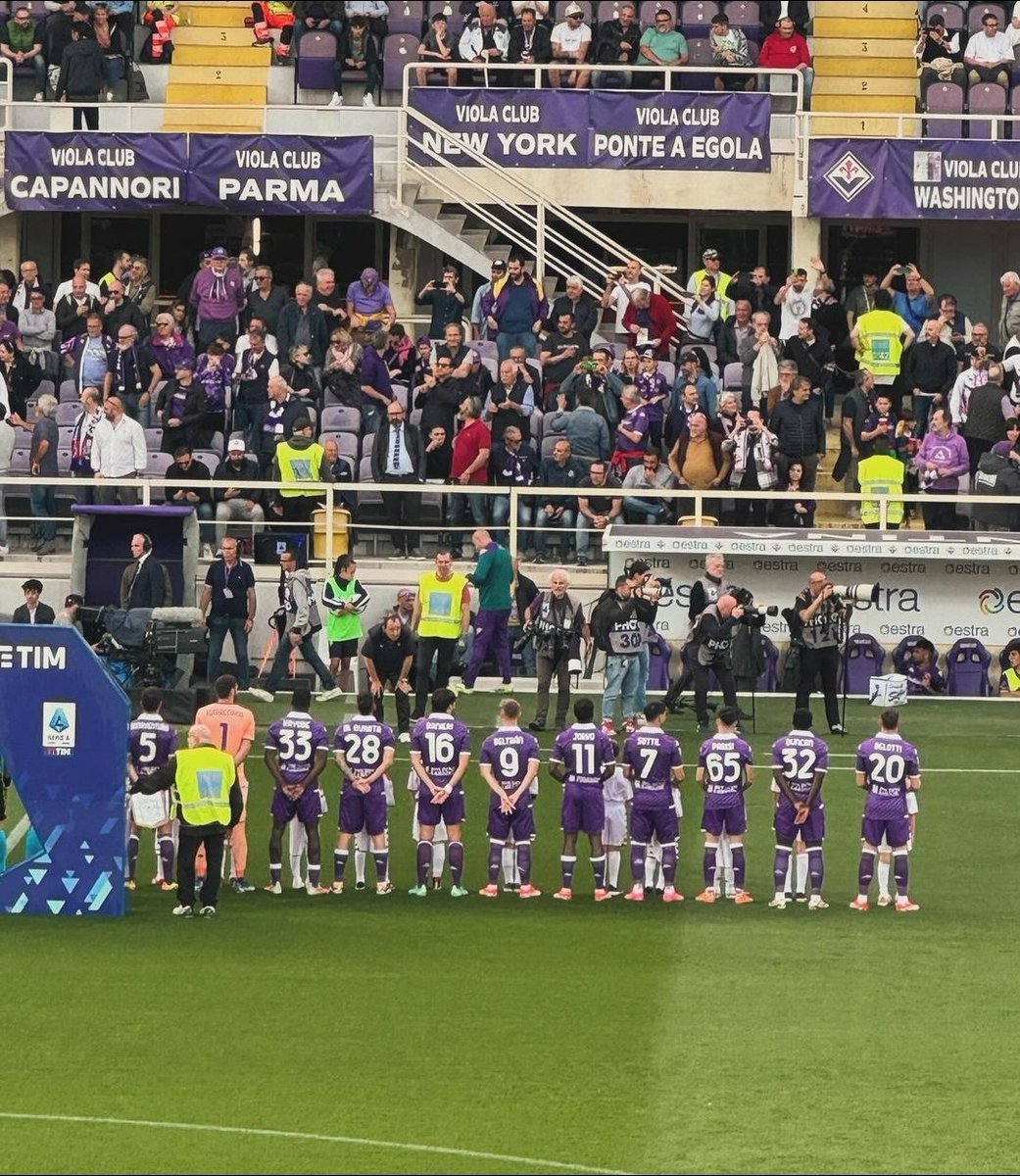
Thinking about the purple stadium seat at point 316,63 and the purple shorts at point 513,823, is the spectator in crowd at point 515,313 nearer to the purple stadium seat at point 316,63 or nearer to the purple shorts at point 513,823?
the purple stadium seat at point 316,63

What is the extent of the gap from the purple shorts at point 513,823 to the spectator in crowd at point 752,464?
912cm

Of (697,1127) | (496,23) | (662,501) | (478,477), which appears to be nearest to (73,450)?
(478,477)

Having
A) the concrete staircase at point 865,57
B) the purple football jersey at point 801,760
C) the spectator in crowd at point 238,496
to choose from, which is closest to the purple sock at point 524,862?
the purple football jersey at point 801,760

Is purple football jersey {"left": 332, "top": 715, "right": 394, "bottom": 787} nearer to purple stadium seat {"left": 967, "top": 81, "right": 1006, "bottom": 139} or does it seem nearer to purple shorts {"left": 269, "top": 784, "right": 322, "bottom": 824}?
purple shorts {"left": 269, "top": 784, "right": 322, "bottom": 824}

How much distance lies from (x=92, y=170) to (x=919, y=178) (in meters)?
10.2

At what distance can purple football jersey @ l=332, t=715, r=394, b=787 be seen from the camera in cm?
2147

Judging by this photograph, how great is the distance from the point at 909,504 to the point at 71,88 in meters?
12.2

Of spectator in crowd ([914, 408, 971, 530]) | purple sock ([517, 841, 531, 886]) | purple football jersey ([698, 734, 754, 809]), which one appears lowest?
purple sock ([517, 841, 531, 886])

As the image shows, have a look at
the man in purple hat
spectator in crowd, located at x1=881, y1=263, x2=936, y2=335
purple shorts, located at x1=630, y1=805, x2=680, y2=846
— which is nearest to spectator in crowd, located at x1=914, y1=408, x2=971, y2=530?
spectator in crowd, located at x1=881, y1=263, x2=936, y2=335

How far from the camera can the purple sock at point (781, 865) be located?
2136cm

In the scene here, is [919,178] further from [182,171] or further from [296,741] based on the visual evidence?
[296,741]

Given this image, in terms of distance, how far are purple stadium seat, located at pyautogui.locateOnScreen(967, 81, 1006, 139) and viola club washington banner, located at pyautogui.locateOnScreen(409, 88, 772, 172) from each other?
312cm

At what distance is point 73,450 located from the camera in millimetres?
30484

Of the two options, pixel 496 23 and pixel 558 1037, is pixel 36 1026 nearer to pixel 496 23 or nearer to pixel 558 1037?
pixel 558 1037
